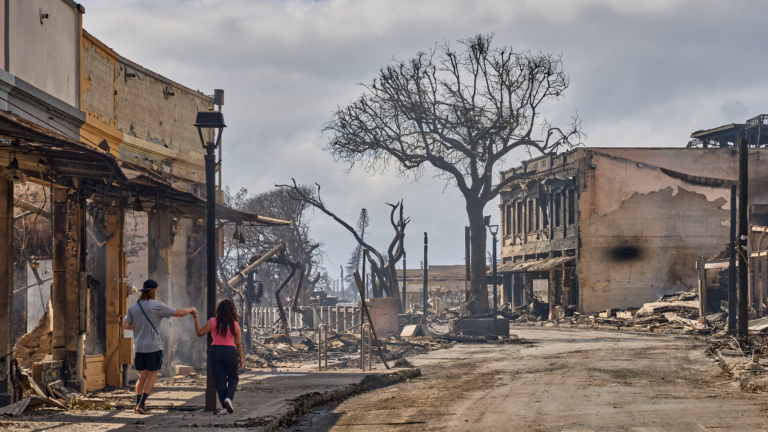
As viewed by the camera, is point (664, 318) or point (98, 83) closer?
point (98, 83)

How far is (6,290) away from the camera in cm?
1050

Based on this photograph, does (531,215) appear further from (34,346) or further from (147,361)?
(147,361)

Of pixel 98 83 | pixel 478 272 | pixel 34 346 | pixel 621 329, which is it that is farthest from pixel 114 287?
pixel 621 329

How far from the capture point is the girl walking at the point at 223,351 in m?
9.85

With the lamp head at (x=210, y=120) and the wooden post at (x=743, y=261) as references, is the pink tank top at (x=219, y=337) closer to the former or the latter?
the lamp head at (x=210, y=120)

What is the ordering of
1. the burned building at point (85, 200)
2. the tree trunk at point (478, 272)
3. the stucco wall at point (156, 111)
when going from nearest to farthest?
the burned building at point (85, 200), the stucco wall at point (156, 111), the tree trunk at point (478, 272)

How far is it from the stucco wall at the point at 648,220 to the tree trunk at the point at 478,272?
9.21m

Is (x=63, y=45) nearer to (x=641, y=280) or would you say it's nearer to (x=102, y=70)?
(x=102, y=70)

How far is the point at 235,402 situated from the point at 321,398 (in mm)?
1362

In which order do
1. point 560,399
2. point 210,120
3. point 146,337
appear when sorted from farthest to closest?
point 560,399 → point 210,120 → point 146,337

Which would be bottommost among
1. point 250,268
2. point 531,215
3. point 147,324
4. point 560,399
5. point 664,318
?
point 664,318

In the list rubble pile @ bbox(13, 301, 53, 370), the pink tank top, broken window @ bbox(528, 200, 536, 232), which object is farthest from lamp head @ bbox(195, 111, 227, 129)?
broken window @ bbox(528, 200, 536, 232)

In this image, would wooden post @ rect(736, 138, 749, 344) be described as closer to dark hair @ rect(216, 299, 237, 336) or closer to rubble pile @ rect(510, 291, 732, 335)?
rubble pile @ rect(510, 291, 732, 335)

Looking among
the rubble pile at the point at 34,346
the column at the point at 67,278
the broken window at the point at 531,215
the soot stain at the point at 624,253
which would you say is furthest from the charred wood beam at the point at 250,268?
the broken window at the point at 531,215
